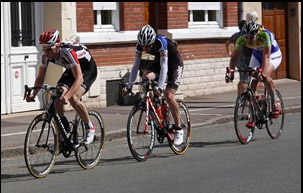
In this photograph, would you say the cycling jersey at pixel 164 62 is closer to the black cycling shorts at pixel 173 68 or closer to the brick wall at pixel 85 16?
the black cycling shorts at pixel 173 68

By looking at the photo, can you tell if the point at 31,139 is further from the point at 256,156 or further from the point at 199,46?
the point at 199,46

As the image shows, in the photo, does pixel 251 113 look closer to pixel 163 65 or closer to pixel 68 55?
pixel 163 65

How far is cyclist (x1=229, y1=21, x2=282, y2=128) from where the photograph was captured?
41.7 feet

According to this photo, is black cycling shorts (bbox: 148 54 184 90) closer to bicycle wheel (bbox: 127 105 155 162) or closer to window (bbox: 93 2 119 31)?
bicycle wheel (bbox: 127 105 155 162)

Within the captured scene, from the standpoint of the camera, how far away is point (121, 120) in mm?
15547

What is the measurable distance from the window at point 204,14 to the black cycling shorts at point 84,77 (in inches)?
409

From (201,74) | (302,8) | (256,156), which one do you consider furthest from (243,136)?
(302,8)

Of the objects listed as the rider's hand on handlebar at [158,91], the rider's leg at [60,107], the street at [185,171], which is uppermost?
the rider's hand on handlebar at [158,91]

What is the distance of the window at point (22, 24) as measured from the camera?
1656 centimetres

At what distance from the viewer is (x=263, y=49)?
42.2 feet

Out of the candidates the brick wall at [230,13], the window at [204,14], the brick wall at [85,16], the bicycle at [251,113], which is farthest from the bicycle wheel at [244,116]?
the brick wall at [230,13]

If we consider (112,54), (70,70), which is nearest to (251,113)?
(70,70)

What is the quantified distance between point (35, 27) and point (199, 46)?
5204mm

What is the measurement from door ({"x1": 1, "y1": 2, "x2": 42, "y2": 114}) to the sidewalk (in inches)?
12.3
